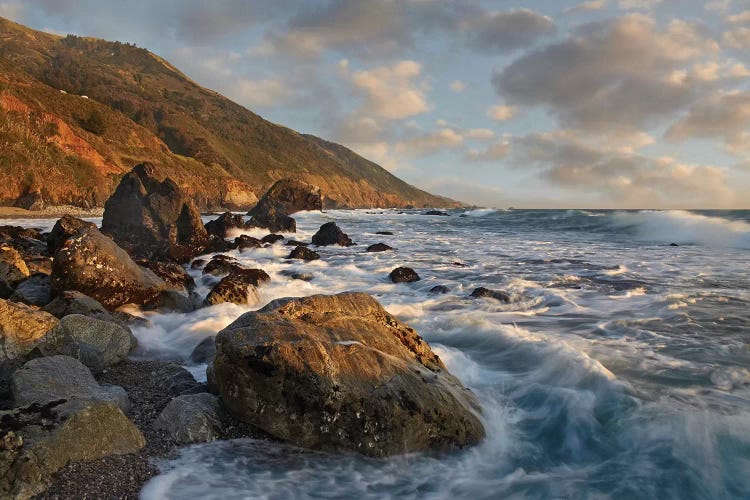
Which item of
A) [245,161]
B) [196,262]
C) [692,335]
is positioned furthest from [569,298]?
[245,161]

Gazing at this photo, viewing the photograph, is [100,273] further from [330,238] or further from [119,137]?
[119,137]

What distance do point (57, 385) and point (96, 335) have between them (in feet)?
6.36

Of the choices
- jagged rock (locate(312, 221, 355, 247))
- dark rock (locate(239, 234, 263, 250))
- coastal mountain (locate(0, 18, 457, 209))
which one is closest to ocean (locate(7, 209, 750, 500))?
dark rock (locate(239, 234, 263, 250))

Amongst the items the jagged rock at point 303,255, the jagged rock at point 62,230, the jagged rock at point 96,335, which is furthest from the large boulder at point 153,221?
the jagged rock at point 96,335

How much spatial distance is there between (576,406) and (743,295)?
8661mm

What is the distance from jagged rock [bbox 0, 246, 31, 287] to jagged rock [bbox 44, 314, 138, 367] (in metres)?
4.64

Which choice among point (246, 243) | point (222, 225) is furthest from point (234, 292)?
point (222, 225)

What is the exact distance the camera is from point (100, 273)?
8.43 m

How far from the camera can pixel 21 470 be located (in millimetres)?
3082

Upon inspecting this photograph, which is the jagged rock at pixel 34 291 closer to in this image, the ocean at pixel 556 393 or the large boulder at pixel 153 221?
the ocean at pixel 556 393

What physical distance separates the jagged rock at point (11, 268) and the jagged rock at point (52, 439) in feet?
23.3

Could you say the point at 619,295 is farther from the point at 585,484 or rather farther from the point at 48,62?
the point at 48,62

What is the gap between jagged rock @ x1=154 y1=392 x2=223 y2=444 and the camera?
13.7 feet

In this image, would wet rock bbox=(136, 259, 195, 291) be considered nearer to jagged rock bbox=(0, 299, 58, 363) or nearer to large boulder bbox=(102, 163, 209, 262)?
jagged rock bbox=(0, 299, 58, 363)
